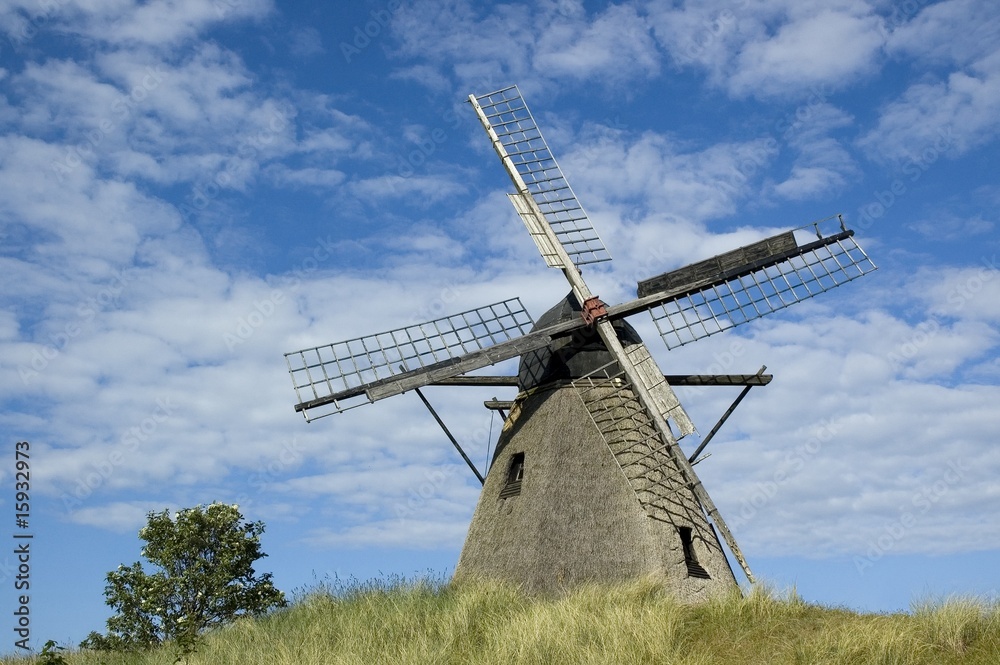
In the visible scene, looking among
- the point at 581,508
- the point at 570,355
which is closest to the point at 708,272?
the point at 570,355

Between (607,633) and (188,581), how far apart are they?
9.47 meters

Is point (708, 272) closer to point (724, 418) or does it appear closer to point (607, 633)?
point (724, 418)

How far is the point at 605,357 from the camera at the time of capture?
660 inches

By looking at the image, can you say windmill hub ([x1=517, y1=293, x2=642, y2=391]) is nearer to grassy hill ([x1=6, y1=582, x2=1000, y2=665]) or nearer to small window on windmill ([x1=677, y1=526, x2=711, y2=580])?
small window on windmill ([x1=677, y1=526, x2=711, y2=580])

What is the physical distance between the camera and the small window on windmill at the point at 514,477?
16484 mm

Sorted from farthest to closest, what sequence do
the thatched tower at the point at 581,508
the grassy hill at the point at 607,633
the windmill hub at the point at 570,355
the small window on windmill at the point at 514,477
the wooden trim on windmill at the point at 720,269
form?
the wooden trim on windmill at the point at 720,269
the windmill hub at the point at 570,355
the small window on windmill at the point at 514,477
the thatched tower at the point at 581,508
the grassy hill at the point at 607,633

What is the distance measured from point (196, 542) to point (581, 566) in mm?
8433

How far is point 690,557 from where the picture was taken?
15383 millimetres

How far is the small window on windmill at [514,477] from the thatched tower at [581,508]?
19 millimetres

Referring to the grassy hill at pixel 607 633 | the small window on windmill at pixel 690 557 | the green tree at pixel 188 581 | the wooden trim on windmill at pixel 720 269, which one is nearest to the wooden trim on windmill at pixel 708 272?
the wooden trim on windmill at pixel 720 269

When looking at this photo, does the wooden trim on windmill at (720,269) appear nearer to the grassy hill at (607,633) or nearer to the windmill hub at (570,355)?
the windmill hub at (570,355)

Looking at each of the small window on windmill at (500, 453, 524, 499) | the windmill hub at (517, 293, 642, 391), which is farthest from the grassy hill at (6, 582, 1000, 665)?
the windmill hub at (517, 293, 642, 391)

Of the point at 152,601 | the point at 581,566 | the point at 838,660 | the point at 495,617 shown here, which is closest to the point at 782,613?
the point at 838,660

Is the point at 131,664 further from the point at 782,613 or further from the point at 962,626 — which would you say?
the point at 962,626
